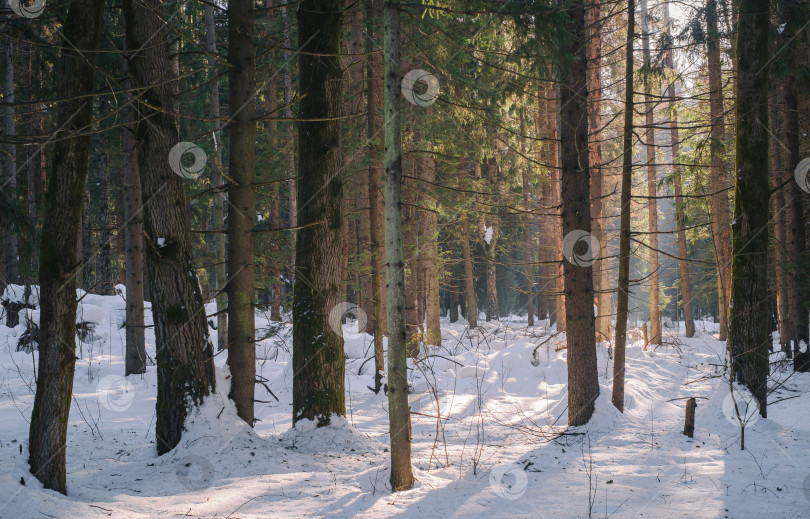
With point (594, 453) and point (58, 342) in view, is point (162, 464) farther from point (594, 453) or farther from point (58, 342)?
point (594, 453)

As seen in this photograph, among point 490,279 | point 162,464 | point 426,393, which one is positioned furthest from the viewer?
point 490,279

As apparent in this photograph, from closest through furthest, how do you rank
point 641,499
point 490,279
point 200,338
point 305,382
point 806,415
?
point 641,499 < point 200,338 < point 305,382 < point 806,415 < point 490,279

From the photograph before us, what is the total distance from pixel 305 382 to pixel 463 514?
2886 millimetres

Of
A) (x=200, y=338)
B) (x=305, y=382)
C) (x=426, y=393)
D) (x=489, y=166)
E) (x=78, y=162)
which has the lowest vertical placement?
(x=426, y=393)

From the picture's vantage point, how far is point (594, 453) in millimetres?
A: 6086

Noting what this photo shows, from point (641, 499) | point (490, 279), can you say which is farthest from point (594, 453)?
point (490, 279)

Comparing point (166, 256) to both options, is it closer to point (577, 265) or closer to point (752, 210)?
point (577, 265)

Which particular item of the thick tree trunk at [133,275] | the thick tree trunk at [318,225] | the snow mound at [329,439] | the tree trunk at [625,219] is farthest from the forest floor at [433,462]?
the thick tree trunk at [133,275]

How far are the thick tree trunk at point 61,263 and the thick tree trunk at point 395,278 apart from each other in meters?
2.53

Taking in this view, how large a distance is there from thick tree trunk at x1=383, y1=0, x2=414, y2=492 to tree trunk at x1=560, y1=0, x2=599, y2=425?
10.7ft

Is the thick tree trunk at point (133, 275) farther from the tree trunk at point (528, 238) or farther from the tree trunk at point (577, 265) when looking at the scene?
the tree trunk at point (528, 238)

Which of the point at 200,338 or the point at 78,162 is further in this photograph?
the point at 200,338

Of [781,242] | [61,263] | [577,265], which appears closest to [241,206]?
[61,263]

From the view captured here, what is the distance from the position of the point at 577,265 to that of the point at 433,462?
327cm
